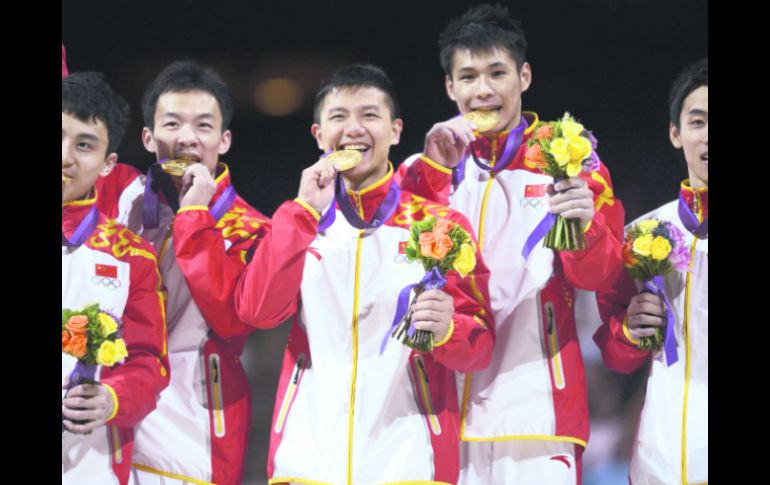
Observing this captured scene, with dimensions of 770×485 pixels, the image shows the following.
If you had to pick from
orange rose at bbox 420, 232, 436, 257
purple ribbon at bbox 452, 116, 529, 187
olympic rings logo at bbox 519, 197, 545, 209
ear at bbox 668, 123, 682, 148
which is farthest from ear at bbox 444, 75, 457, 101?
ear at bbox 668, 123, 682, 148

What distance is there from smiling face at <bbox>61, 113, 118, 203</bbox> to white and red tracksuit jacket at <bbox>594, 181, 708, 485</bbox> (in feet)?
6.75

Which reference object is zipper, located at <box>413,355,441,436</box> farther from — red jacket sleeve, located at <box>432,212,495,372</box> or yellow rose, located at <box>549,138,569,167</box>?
yellow rose, located at <box>549,138,569,167</box>

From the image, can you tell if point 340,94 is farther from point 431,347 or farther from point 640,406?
point 640,406

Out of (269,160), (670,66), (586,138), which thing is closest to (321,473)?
(269,160)

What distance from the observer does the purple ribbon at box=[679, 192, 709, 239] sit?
4109mm

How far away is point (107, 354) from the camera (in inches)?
149

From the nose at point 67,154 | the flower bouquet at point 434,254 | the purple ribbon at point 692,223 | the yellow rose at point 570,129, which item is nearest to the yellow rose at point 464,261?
the flower bouquet at point 434,254

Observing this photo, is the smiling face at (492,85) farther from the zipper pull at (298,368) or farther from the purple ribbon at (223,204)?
the zipper pull at (298,368)

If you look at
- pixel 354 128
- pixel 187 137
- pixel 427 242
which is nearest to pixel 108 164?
pixel 187 137

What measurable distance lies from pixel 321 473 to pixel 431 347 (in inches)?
24.6

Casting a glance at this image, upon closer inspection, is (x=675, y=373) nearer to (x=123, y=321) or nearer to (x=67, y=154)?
(x=123, y=321)

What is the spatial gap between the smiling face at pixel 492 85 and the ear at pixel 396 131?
0.85 feet

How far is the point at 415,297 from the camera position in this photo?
3.87 metres

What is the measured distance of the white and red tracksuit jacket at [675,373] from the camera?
4004 millimetres
